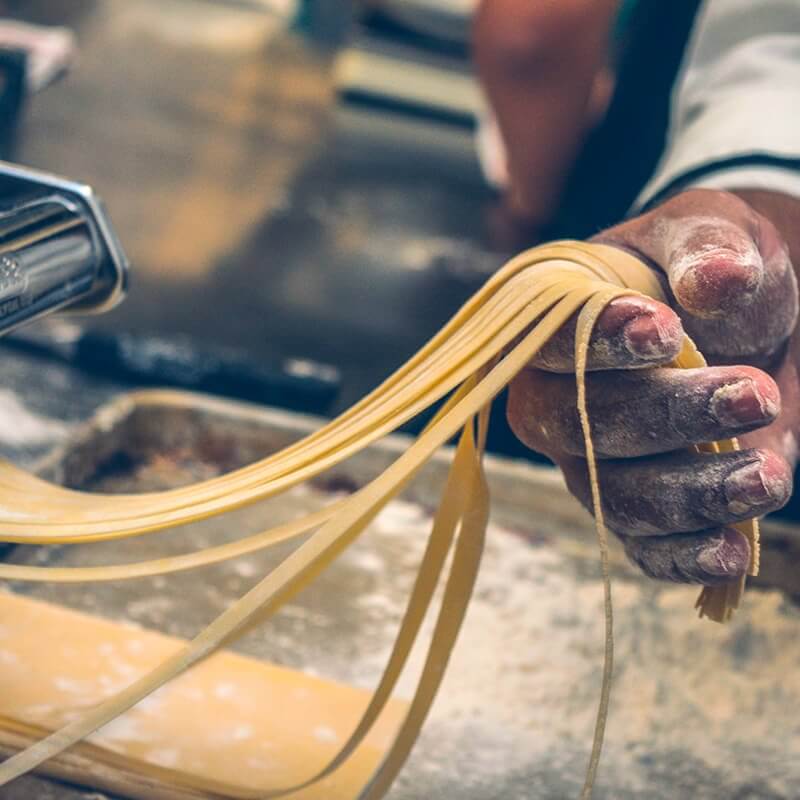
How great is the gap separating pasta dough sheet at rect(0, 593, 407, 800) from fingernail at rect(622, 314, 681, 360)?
0.36m

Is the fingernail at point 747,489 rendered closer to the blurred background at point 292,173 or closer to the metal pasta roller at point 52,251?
the metal pasta roller at point 52,251

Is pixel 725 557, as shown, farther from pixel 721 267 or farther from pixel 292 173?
pixel 292 173

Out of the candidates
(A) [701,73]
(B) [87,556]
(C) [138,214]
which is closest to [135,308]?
(C) [138,214]

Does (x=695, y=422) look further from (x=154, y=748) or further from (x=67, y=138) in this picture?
(x=67, y=138)

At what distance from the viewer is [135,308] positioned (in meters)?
1.60

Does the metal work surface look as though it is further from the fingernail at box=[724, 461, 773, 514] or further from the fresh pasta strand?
the fingernail at box=[724, 461, 773, 514]

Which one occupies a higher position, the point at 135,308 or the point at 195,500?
the point at 195,500

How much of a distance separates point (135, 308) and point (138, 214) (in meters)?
0.42

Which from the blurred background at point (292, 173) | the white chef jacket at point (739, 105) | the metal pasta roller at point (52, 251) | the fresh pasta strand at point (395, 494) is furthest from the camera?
the blurred background at point (292, 173)

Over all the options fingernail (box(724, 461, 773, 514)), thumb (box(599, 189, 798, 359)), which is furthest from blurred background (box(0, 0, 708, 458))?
fingernail (box(724, 461, 773, 514))

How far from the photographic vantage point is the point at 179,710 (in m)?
0.78

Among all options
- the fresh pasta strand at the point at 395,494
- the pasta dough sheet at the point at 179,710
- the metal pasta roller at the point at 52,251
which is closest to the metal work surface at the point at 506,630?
the pasta dough sheet at the point at 179,710

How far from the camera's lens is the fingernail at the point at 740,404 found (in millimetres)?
560

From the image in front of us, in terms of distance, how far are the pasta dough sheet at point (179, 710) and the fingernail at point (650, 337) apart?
355 millimetres
